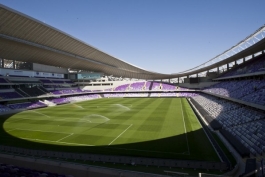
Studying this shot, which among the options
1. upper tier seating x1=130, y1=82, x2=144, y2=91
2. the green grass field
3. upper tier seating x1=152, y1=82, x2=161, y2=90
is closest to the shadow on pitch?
the green grass field

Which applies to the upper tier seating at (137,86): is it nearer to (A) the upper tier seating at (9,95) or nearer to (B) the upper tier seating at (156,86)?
(B) the upper tier seating at (156,86)

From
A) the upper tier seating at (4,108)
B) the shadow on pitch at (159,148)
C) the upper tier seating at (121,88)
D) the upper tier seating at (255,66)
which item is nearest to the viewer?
the shadow on pitch at (159,148)

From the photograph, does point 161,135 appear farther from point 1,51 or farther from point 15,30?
point 1,51

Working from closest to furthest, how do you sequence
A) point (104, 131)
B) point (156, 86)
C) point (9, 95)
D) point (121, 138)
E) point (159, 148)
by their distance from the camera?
point (159, 148) < point (121, 138) < point (104, 131) < point (9, 95) < point (156, 86)

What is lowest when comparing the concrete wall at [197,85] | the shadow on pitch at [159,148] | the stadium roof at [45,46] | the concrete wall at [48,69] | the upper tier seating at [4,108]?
the shadow on pitch at [159,148]

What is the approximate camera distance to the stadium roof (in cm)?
3128

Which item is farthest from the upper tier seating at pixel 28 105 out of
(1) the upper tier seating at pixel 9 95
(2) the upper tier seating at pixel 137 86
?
(2) the upper tier seating at pixel 137 86

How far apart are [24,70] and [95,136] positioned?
132 ft

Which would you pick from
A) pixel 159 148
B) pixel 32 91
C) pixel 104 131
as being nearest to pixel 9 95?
pixel 32 91

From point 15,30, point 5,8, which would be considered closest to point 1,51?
point 15,30

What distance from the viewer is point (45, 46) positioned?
4141cm

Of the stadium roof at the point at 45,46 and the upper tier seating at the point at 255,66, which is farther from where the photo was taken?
the stadium roof at the point at 45,46

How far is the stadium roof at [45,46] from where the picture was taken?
31.3m

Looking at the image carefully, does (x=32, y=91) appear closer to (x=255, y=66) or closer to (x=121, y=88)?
(x=121, y=88)
